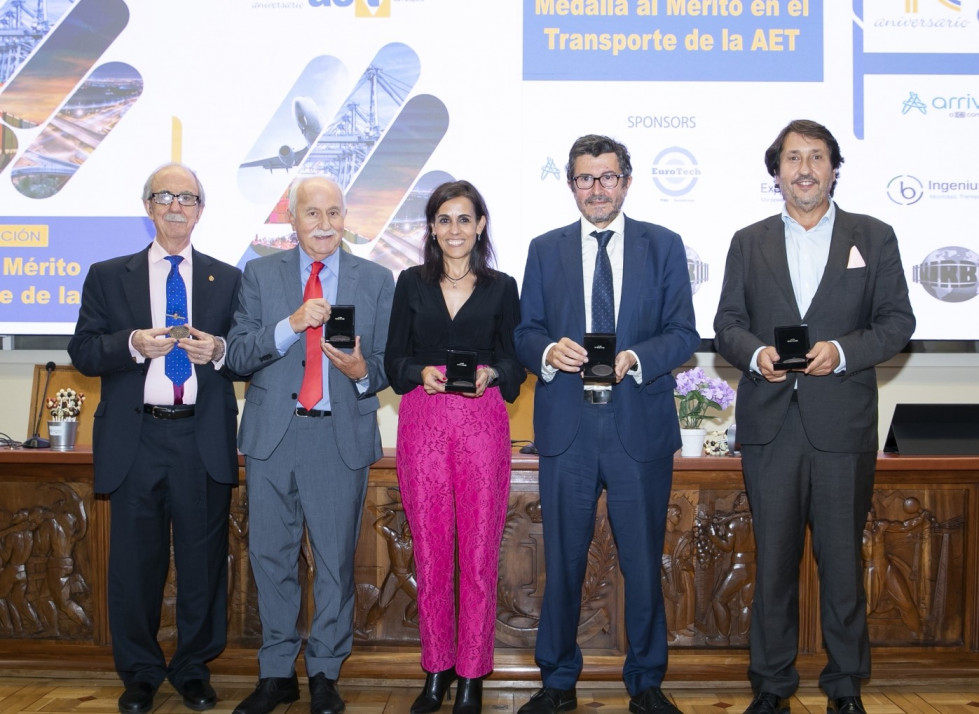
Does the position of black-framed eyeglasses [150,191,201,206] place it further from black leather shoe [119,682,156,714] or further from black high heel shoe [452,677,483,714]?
black high heel shoe [452,677,483,714]

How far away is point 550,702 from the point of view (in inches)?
114

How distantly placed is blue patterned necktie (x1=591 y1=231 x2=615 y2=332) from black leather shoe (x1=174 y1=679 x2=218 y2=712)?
5.71ft

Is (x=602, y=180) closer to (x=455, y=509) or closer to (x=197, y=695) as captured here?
(x=455, y=509)

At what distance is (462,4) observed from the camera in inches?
165

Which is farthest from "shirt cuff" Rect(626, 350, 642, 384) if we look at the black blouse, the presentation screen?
the presentation screen

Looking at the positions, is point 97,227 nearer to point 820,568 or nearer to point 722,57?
point 722,57

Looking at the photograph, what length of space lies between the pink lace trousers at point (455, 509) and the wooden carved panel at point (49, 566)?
1361 mm

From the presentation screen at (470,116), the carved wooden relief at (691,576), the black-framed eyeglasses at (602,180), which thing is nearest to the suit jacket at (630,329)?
the black-framed eyeglasses at (602,180)

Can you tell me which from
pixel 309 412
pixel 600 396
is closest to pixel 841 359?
pixel 600 396

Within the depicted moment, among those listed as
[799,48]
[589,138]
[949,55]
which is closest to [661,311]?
[589,138]

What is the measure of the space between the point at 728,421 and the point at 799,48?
1730 millimetres

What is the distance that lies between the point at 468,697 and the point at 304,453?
35.7 inches

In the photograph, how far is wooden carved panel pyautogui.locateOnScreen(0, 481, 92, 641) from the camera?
3.37 metres

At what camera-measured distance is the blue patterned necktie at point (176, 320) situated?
9.80ft
